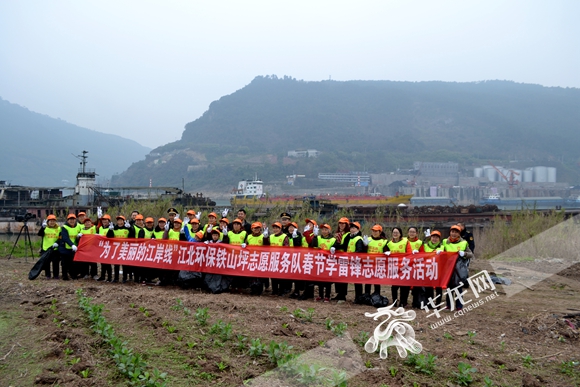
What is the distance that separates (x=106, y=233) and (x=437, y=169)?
394 feet

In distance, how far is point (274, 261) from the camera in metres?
10.4

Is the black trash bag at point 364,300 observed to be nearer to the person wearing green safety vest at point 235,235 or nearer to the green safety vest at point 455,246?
→ the green safety vest at point 455,246

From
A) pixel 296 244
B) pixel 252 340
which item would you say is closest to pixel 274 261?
pixel 296 244

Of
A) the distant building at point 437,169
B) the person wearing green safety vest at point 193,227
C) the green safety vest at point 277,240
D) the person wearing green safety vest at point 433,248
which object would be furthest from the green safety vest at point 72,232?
the distant building at point 437,169

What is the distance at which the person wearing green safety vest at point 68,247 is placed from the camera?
1173cm

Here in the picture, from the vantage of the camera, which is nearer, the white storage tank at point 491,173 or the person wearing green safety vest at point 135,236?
the person wearing green safety vest at point 135,236

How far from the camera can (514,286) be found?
12016mm

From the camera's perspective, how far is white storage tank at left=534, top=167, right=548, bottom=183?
124250 millimetres

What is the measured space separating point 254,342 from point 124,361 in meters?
1.54

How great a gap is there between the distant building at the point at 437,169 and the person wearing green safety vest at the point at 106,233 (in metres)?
116

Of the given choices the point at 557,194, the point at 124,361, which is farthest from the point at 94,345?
the point at 557,194


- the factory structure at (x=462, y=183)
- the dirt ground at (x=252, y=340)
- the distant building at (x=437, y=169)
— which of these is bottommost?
the dirt ground at (x=252, y=340)

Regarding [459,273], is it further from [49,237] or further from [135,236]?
[49,237]

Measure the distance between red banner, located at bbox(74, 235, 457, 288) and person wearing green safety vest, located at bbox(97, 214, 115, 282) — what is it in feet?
0.69
